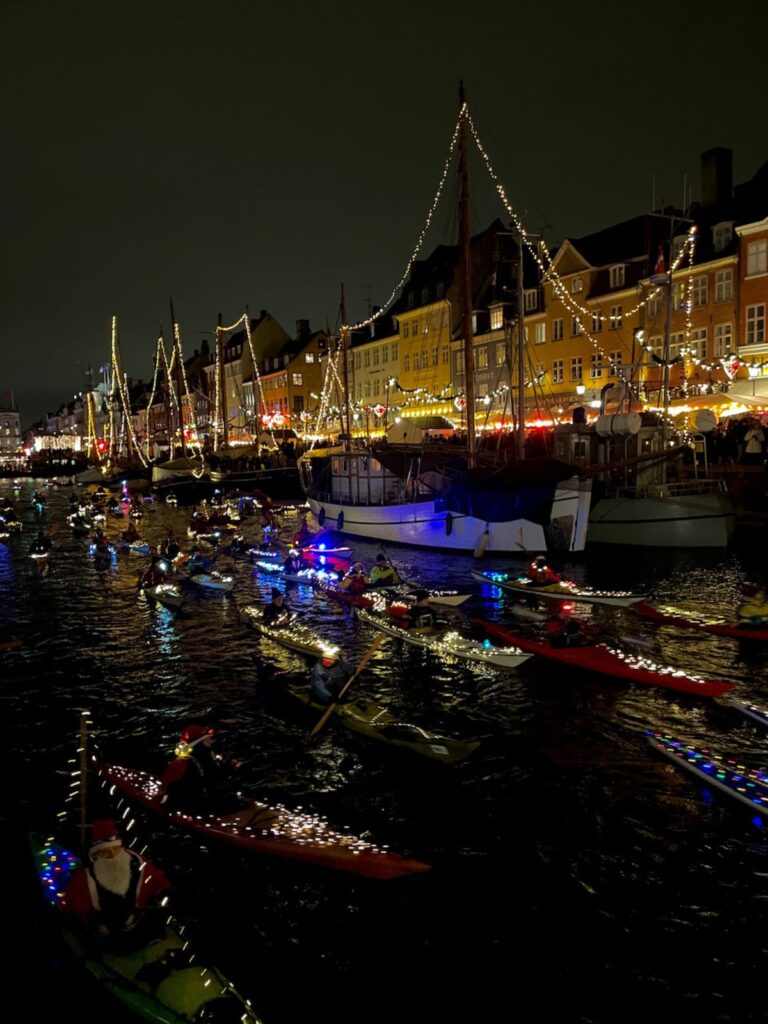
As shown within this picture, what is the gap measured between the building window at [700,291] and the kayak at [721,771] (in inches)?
1476

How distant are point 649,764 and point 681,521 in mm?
22200

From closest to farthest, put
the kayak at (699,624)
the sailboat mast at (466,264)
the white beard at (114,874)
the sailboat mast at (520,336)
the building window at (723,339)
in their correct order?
the white beard at (114,874) → the kayak at (699,624) → the sailboat mast at (520,336) → the sailboat mast at (466,264) → the building window at (723,339)

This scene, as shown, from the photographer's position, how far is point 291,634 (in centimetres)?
2036

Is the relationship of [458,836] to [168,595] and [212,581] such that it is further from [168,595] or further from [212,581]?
[212,581]

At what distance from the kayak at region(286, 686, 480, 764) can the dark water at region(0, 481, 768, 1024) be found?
265 mm

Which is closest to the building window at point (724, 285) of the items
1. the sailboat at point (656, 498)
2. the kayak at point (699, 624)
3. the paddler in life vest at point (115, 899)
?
the sailboat at point (656, 498)

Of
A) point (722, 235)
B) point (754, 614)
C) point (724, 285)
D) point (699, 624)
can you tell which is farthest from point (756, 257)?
point (754, 614)

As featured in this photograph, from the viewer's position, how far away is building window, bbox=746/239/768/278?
39.1 meters

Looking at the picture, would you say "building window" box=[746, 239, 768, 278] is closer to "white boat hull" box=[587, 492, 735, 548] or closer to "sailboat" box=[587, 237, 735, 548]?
"sailboat" box=[587, 237, 735, 548]

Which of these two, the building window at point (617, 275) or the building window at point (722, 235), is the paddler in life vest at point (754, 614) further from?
the building window at point (617, 275)

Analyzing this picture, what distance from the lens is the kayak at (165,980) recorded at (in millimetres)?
7051

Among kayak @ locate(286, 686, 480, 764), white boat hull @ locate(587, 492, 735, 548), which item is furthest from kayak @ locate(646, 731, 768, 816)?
white boat hull @ locate(587, 492, 735, 548)

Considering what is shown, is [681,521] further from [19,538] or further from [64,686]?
[19,538]

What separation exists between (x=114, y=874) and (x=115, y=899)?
257 millimetres
